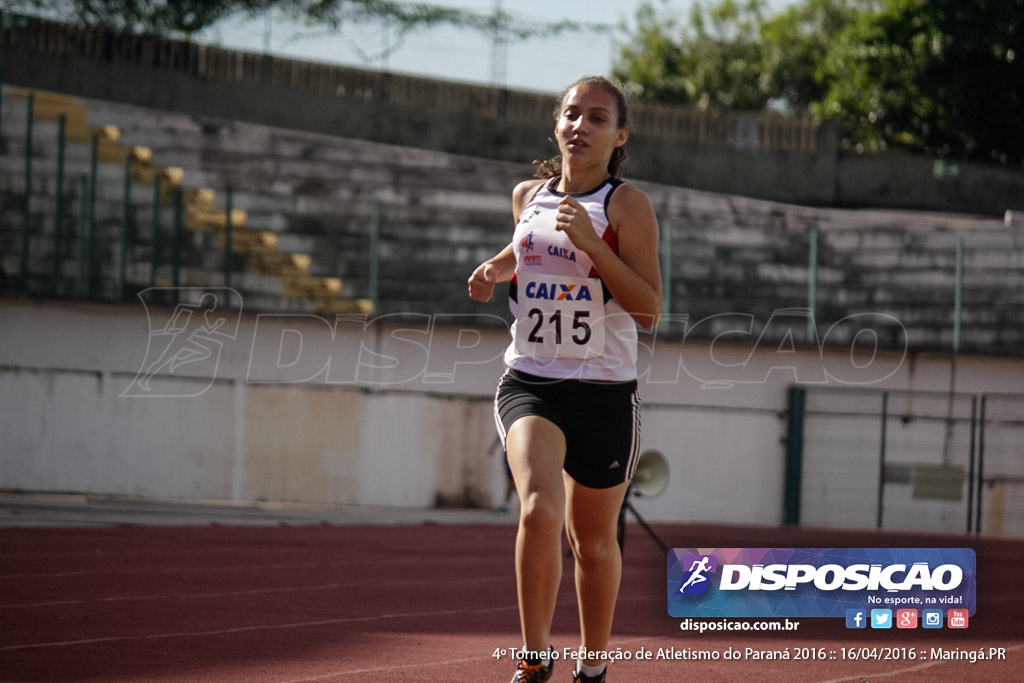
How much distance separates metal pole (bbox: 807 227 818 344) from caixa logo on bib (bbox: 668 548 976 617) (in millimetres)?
12902

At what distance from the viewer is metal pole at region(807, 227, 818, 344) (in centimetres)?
1773

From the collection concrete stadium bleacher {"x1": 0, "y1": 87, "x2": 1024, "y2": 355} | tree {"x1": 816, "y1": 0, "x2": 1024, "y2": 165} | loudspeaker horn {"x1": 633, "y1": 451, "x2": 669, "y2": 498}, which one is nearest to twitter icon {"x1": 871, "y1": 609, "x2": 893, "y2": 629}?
loudspeaker horn {"x1": 633, "y1": 451, "x2": 669, "y2": 498}

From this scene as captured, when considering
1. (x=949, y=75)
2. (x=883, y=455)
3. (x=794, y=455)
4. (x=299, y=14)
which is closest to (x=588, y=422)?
(x=794, y=455)

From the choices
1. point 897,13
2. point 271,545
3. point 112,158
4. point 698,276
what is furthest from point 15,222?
point 897,13

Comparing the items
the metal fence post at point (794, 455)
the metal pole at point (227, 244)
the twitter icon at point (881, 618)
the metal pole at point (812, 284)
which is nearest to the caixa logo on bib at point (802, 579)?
the twitter icon at point (881, 618)

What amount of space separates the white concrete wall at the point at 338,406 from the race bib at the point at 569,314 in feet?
39.5

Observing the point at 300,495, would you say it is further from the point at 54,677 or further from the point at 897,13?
the point at 897,13

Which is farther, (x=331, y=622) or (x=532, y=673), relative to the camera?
(x=331, y=622)

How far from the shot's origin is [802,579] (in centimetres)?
477

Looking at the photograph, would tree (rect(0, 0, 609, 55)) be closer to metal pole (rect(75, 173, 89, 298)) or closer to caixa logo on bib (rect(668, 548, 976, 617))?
metal pole (rect(75, 173, 89, 298))

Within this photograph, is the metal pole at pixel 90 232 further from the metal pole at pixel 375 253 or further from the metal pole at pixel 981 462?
the metal pole at pixel 981 462

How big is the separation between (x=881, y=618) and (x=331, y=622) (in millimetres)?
2937

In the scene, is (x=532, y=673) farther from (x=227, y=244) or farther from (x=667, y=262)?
(x=667, y=262)

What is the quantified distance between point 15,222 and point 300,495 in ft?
15.7
